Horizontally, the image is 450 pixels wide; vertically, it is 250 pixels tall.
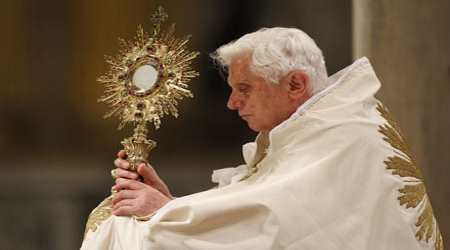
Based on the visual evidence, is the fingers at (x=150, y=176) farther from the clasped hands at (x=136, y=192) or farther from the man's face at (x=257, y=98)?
the man's face at (x=257, y=98)

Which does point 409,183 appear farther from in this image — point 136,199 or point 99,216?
point 99,216

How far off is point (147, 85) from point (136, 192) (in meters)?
0.37

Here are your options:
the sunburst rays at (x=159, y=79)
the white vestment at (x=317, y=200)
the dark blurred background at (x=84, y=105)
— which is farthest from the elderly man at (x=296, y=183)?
the dark blurred background at (x=84, y=105)

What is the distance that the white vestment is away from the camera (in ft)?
9.72

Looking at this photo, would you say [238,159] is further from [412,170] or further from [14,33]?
[412,170]

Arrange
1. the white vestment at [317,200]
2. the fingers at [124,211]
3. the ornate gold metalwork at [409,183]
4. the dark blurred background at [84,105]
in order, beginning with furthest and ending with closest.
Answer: the dark blurred background at [84,105], the fingers at [124,211], the ornate gold metalwork at [409,183], the white vestment at [317,200]

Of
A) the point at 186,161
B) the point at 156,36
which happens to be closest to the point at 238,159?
the point at 186,161

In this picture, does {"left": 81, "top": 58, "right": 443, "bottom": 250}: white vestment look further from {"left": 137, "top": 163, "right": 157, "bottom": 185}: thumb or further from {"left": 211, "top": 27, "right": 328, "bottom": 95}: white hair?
{"left": 137, "top": 163, "right": 157, "bottom": 185}: thumb

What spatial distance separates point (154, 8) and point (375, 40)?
212cm

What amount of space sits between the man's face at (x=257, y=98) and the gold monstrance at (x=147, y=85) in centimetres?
16

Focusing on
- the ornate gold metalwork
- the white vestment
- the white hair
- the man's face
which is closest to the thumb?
the white vestment

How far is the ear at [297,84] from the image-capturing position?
3.27 metres

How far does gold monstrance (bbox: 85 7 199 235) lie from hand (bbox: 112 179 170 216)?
8cm

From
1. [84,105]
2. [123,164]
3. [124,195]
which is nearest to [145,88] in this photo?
[123,164]
